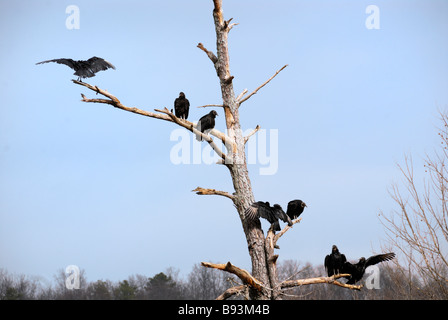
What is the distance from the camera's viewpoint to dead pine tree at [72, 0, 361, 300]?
880 cm

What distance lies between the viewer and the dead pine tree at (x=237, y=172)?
8.80 metres

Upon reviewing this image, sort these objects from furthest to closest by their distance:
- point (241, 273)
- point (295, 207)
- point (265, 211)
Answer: point (295, 207), point (265, 211), point (241, 273)

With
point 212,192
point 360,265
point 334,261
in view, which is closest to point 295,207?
point 334,261

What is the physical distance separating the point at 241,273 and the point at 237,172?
5.92ft

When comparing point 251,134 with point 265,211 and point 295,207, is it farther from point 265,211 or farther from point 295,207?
point 295,207

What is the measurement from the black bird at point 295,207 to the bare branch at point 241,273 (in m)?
2.37

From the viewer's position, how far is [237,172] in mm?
9297

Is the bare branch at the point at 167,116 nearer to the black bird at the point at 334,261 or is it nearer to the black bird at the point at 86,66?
the black bird at the point at 86,66

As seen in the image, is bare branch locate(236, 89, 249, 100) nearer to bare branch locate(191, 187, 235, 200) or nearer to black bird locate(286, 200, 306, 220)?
bare branch locate(191, 187, 235, 200)
